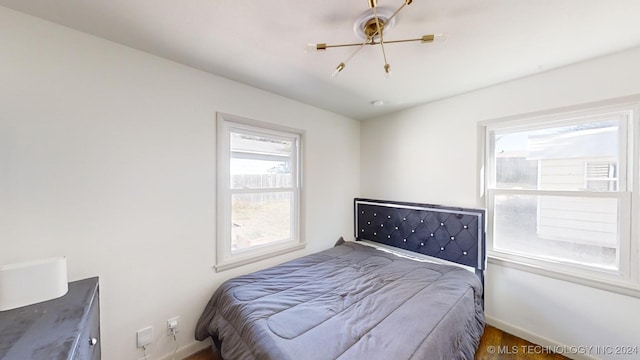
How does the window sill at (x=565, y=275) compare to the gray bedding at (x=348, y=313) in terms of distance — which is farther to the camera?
the window sill at (x=565, y=275)

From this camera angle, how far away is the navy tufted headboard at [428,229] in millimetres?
2248

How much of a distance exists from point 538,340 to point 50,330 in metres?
3.27


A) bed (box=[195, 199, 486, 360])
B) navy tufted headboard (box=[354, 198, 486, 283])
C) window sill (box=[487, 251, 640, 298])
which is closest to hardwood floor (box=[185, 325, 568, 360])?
bed (box=[195, 199, 486, 360])

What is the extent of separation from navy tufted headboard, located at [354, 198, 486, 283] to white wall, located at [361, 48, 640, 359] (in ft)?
0.49

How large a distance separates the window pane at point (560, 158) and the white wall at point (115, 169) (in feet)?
8.57

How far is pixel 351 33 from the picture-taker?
4.67ft

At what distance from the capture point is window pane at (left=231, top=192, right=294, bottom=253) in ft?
7.35

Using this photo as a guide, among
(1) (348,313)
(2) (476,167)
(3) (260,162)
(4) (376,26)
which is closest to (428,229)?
(2) (476,167)

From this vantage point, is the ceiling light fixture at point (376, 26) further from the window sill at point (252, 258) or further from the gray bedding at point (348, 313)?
the window sill at point (252, 258)

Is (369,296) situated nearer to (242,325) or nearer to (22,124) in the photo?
(242,325)

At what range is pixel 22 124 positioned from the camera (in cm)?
127

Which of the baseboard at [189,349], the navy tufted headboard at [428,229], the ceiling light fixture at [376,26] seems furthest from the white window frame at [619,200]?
the baseboard at [189,349]

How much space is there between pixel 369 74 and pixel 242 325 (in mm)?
2151

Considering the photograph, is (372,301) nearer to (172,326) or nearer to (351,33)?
(172,326)
